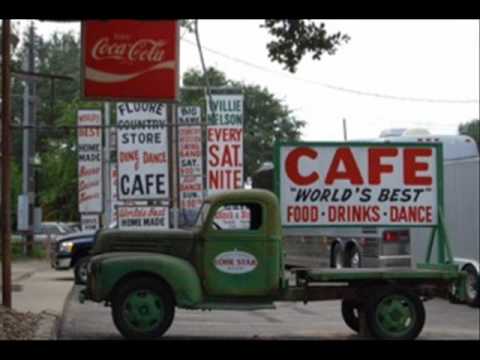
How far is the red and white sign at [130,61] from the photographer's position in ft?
44.9

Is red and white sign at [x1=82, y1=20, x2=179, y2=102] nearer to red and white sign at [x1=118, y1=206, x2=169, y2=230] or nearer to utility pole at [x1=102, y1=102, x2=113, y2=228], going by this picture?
red and white sign at [x1=118, y1=206, x2=169, y2=230]

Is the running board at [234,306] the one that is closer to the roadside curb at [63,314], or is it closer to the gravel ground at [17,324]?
the roadside curb at [63,314]

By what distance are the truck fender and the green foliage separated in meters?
3.84

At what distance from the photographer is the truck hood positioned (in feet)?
42.3

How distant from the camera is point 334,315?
18.0m

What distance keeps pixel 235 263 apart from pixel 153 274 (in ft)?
3.52

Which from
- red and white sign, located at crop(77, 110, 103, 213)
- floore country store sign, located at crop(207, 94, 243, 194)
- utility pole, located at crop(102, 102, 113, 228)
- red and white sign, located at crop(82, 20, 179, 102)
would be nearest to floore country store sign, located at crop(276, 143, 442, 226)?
red and white sign, located at crop(82, 20, 179, 102)

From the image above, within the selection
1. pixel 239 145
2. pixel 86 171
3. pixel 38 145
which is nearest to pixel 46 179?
pixel 38 145

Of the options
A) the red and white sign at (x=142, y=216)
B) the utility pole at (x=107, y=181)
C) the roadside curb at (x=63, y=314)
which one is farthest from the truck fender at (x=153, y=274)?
the utility pole at (x=107, y=181)

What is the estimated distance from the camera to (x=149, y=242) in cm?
1297

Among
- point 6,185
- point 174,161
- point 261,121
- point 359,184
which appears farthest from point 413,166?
point 261,121

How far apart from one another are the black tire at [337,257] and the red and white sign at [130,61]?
10.0m

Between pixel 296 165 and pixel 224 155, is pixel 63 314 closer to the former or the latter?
pixel 296 165
